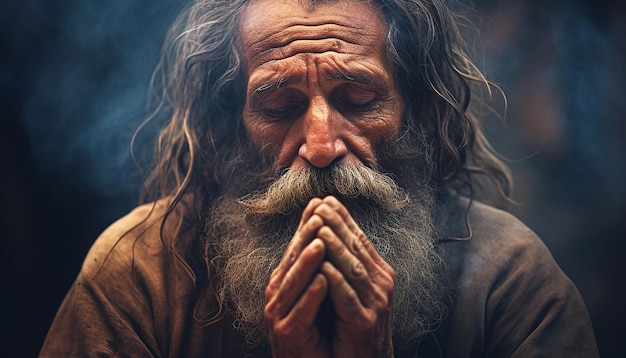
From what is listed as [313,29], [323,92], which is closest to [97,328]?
[323,92]

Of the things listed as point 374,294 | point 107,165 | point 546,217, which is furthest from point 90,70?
point 546,217

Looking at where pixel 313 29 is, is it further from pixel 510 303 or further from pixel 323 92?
pixel 510 303

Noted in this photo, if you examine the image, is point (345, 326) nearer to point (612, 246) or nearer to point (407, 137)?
point (407, 137)

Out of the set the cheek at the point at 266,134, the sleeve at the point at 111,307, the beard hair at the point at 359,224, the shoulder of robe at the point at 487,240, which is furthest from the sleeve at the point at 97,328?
the shoulder of robe at the point at 487,240

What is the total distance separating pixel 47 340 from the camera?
245 cm

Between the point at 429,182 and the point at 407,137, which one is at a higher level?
the point at 407,137

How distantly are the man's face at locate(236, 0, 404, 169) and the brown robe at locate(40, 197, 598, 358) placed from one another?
594 mm

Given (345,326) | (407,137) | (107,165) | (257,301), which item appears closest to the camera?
(345,326)

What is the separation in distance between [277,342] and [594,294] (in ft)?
5.91

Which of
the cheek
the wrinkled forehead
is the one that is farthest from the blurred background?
the cheek

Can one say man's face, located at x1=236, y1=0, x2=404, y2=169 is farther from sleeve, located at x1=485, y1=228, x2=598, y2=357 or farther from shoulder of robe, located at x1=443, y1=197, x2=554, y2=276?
sleeve, located at x1=485, y1=228, x2=598, y2=357

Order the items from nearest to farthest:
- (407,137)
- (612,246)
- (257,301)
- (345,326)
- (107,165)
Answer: (345,326)
(257,301)
(407,137)
(612,246)
(107,165)

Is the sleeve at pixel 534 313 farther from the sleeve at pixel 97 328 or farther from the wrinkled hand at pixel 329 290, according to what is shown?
the sleeve at pixel 97 328

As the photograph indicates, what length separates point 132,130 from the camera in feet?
10.8
